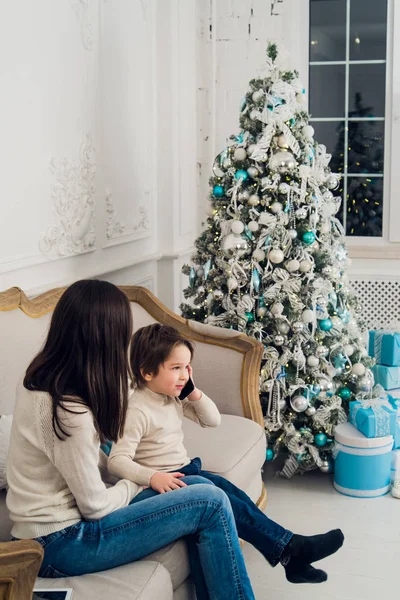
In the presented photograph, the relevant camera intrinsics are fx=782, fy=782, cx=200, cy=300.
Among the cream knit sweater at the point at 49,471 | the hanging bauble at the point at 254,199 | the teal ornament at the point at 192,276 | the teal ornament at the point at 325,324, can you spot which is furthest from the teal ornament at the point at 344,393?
the cream knit sweater at the point at 49,471

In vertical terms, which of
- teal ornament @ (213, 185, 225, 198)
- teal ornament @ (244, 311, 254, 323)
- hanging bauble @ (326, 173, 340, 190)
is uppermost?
hanging bauble @ (326, 173, 340, 190)

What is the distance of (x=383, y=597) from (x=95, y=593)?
1.23 metres

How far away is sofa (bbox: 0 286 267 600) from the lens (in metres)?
1.82

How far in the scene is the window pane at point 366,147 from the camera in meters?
5.11

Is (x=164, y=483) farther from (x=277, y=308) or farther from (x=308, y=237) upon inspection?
(x=308, y=237)

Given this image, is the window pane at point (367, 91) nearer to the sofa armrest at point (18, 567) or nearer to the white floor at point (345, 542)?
the white floor at point (345, 542)

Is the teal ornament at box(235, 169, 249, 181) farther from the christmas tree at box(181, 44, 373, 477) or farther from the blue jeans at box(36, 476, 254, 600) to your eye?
the blue jeans at box(36, 476, 254, 600)

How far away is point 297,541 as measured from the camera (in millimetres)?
2225

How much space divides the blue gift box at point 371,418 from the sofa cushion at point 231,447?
654mm

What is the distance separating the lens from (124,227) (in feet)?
13.6

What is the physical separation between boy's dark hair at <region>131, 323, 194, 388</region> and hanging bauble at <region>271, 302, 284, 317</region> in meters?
→ 1.11

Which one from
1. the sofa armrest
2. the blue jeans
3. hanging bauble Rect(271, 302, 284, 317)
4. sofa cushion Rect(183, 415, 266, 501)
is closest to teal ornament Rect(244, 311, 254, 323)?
hanging bauble Rect(271, 302, 284, 317)

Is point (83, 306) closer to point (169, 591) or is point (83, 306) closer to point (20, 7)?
point (169, 591)

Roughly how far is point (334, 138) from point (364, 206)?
494 mm
